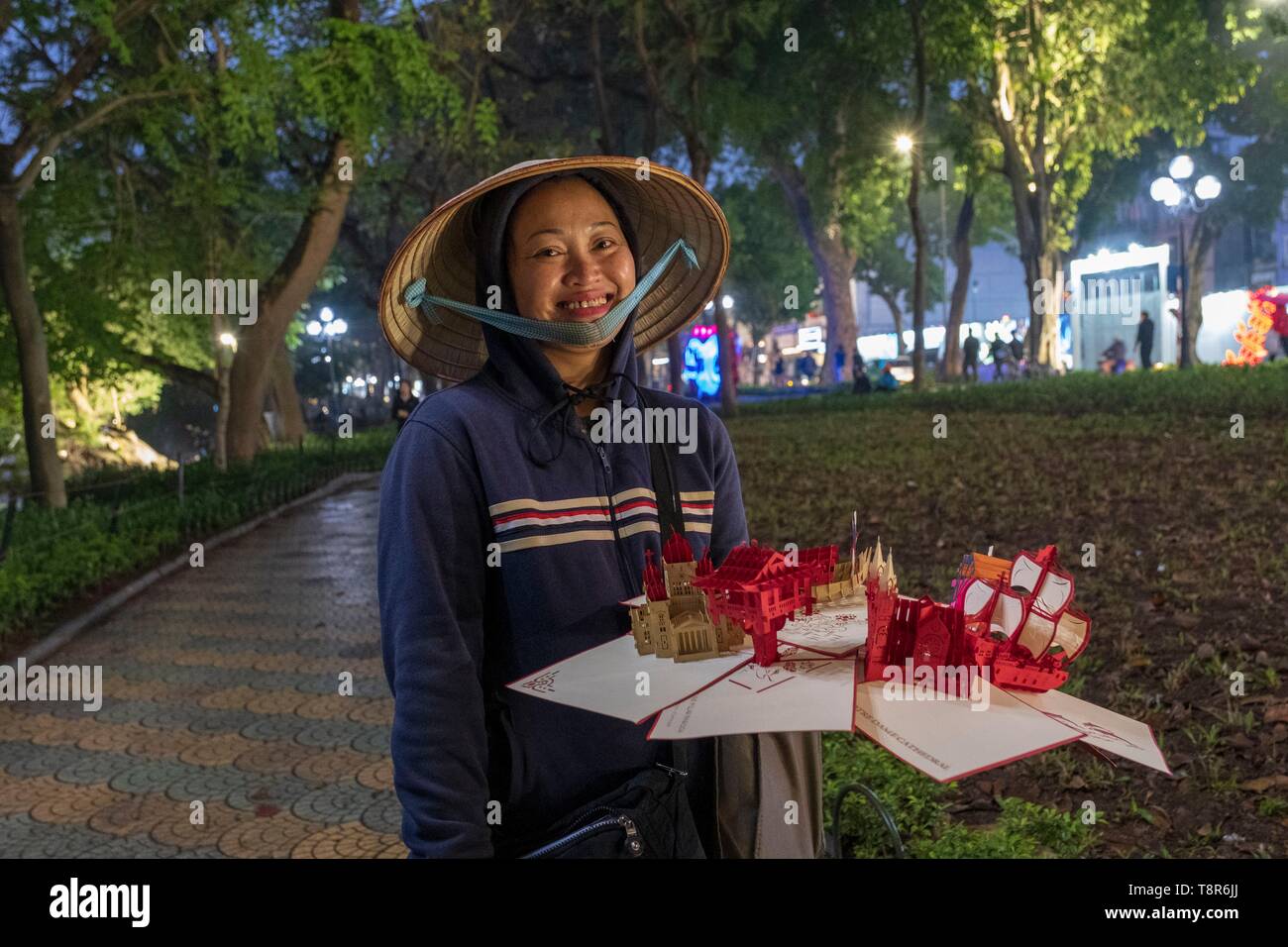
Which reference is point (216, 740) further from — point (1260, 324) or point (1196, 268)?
point (1196, 268)

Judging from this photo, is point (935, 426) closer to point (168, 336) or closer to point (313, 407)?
point (168, 336)

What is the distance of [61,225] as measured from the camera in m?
17.4

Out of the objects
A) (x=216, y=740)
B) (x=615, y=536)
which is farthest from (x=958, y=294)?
(x=615, y=536)

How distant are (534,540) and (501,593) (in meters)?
0.13

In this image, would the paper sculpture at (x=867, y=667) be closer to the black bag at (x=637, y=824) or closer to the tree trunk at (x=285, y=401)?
the black bag at (x=637, y=824)

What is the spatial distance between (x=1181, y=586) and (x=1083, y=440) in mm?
7274

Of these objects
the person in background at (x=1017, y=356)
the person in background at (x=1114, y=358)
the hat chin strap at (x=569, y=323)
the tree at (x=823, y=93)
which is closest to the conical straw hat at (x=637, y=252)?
the hat chin strap at (x=569, y=323)

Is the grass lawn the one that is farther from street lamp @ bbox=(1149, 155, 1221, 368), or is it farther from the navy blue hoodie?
street lamp @ bbox=(1149, 155, 1221, 368)

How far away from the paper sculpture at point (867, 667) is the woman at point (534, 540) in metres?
0.26

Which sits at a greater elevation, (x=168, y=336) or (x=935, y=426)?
(x=168, y=336)

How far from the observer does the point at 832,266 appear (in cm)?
3872
